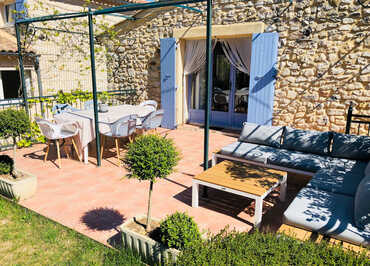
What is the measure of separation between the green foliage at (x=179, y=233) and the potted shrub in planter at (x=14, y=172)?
2334mm

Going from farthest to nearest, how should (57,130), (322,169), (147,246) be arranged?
1. (57,130)
2. (322,169)
3. (147,246)

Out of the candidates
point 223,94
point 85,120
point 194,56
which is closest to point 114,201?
point 85,120

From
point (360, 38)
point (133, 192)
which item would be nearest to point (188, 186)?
point (133, 192)

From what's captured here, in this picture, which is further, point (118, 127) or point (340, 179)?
point (118, 127)

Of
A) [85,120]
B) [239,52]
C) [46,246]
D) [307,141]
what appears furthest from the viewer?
[239,52]

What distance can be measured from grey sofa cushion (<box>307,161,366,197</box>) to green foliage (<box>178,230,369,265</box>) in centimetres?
156

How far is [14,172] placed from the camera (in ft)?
12.6

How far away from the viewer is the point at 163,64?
7867mm

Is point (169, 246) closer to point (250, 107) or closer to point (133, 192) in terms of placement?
point (133, 192)

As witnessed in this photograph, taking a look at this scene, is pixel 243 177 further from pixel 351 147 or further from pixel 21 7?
pixel 21 7

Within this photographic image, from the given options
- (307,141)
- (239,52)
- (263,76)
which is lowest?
(307,141)

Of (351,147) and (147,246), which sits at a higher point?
(351,147)

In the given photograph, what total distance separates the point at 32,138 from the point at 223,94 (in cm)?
481

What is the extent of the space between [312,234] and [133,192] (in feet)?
7.63
